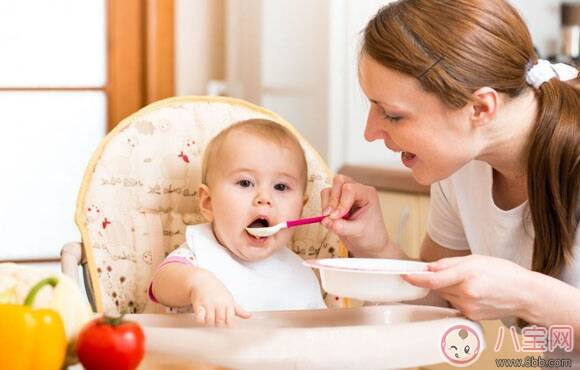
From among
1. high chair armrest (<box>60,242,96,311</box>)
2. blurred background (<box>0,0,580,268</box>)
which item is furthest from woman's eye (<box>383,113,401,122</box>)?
blurred background (<box>0,0,580,268</box>)

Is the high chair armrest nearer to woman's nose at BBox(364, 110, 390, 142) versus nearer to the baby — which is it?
the baby

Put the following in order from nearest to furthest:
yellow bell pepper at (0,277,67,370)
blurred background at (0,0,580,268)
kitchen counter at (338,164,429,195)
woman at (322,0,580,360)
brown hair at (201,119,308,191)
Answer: yellow bell pepper at (0,277,67,370) < woman at (322,0,580,360) < brown hair at (201,119,308,191) < kitchen counter at (338,164,429,195) < blurred background at (0,0,580,268)

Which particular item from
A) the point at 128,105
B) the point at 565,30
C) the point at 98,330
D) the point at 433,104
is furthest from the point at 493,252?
the point at 128,105

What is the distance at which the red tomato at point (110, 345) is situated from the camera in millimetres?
1143

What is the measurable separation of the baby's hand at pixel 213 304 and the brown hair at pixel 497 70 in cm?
45

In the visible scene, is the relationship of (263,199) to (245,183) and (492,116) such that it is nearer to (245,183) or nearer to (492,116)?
(245,183)

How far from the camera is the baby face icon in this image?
1436 mm

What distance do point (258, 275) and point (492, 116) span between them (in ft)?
1.67

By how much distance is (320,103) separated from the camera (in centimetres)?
311

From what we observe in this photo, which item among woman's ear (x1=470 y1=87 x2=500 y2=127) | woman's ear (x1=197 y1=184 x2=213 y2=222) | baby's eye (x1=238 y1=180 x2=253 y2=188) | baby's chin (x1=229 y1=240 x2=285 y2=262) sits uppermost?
woman's ear (x1=470 y1=87 x2=500 y2=127)

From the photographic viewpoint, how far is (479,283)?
57.5 inches

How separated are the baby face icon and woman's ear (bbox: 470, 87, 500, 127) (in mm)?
374

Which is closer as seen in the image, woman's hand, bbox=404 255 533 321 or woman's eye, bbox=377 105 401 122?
woman's hand, bbox=404 255 533 321

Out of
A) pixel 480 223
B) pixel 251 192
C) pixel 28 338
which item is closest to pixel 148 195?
pixel 251 192
